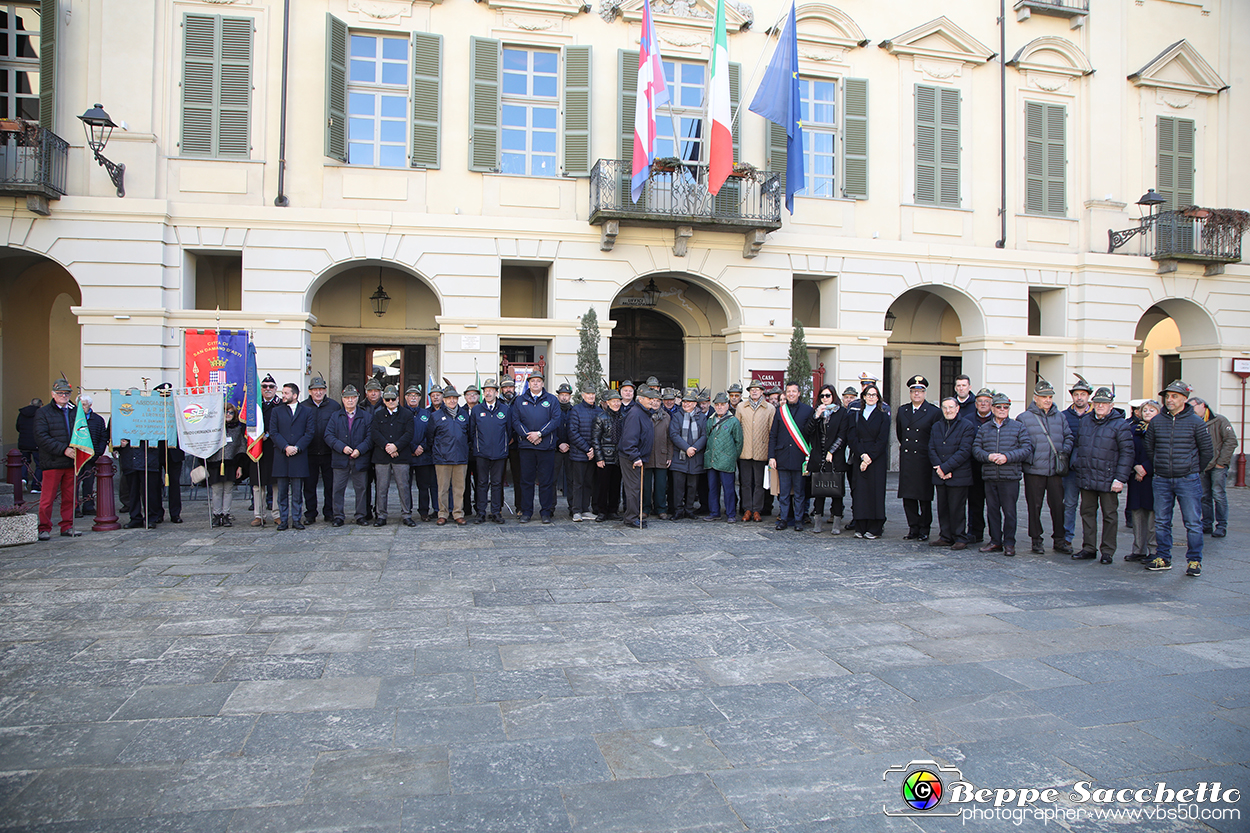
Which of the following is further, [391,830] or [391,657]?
[391,657]

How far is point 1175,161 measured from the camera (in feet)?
58.3

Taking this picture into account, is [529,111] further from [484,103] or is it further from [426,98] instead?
[426,98]

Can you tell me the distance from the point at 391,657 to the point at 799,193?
13.7 m

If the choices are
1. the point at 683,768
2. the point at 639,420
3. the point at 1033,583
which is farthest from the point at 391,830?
the point at 639,420

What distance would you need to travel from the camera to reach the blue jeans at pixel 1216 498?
9828mm

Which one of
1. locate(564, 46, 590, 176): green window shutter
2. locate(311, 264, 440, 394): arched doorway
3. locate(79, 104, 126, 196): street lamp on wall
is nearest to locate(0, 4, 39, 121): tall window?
locate(79, 104, 126, 196): street lamp on wall

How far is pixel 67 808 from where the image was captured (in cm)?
306

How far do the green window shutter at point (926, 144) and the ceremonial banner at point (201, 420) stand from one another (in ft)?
45.1

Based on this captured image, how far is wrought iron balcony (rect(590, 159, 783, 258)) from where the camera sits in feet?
48.2

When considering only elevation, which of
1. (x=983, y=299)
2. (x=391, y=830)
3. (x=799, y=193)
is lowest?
(x=391, y=830)

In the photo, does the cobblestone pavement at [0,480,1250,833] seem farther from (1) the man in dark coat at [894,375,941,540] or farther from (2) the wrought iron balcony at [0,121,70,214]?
(2) the wrought iron balcony at [0,121,70,214]

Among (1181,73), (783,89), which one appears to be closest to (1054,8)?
(1181,73)

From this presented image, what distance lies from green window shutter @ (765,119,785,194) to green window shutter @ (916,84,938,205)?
3.04 m

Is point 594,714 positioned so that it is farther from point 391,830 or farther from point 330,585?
point 330,585
